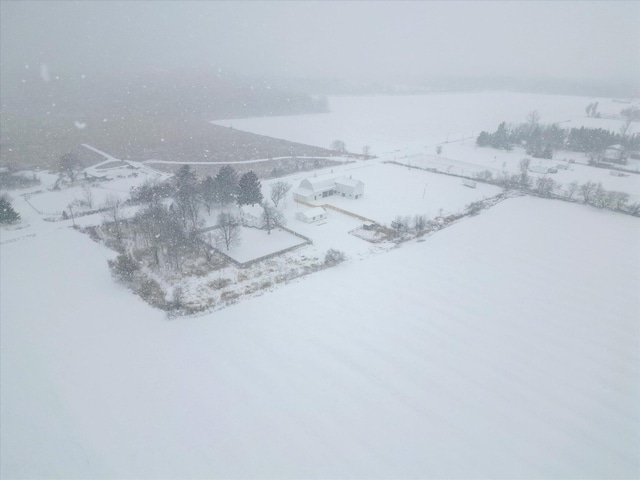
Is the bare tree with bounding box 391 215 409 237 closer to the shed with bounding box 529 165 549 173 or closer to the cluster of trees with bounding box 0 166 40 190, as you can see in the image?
the shed with bounding box 529 165 549 173

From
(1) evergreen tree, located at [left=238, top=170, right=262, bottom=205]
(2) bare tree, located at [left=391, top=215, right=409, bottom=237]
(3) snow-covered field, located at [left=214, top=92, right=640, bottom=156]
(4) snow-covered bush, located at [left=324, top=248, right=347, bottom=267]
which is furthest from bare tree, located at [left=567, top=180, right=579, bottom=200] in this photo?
(1) evergreen tree, located at [left=238, top=170, right=262, bottom=205]

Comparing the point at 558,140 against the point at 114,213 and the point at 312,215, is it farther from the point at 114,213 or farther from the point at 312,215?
the point at 114,213

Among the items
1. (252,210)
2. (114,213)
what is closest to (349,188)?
(252,210)

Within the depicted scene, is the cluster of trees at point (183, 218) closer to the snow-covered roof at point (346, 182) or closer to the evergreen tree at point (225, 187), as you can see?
the evergreen tree at point (225, 187)

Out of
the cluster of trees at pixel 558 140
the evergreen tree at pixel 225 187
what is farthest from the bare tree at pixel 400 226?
the cluster of trees at pixel 558 140

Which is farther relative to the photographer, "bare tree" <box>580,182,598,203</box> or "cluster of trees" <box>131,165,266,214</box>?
"bare tree" <box>580,182,598,203</box>

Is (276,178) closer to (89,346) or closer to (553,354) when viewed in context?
(89,346)
